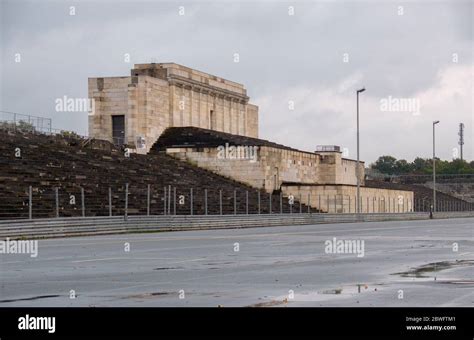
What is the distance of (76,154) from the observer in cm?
5903

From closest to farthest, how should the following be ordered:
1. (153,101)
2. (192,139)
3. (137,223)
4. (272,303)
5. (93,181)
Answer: (272,303) → (137,223) → (93,181) → (192,139) → (153,101)

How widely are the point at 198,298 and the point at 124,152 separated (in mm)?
54122

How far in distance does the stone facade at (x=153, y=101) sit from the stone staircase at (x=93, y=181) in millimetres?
6659

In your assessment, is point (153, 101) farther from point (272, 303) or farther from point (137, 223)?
point (272, 303)

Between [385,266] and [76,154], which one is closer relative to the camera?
[385,266]

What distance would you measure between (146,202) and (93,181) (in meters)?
3.08

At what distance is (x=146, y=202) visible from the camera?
168 feet

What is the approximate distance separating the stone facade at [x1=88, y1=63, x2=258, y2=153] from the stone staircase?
21.8 feet

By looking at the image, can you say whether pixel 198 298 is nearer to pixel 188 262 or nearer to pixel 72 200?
pixel 188 262

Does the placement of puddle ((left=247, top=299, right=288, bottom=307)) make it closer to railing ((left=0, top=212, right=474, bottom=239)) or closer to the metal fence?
railing ((left=0, top=212, right=474, bottom=239))

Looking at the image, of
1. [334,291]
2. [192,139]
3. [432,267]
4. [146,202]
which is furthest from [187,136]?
[334,291]

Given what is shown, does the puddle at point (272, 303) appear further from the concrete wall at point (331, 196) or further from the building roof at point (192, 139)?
the building roof at point (192, 139)

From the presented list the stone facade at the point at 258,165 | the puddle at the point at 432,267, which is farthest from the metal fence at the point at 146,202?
the puddle at the point at 432,267
